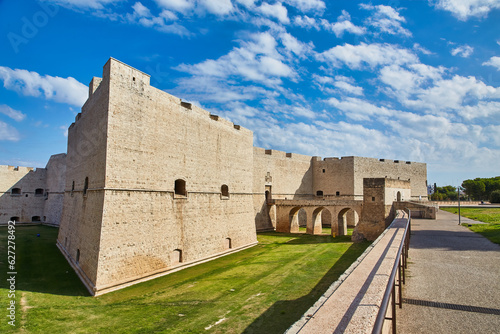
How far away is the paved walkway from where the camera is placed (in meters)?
3.79

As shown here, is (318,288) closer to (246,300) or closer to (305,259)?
(246,300)

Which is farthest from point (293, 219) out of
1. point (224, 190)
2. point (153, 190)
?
point (153, 190)

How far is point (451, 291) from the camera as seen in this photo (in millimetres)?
4891

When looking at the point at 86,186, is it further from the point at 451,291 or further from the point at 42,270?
A: the point at 451,291

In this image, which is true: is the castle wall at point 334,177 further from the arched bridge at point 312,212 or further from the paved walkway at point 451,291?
the paved walkway at point 451,291

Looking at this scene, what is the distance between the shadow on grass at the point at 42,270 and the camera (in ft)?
34.0

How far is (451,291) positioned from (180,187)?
1181cm

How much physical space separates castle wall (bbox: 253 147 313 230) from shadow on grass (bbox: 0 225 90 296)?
49.1 ft

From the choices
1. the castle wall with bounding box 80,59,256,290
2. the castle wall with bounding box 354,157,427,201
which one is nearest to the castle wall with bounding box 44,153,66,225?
the castle wall with bounding box 80,59,256,290

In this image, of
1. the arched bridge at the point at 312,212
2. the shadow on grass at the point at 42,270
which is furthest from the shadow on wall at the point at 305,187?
the shadow on grass at the point at 42,270

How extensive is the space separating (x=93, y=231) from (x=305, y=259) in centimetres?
998

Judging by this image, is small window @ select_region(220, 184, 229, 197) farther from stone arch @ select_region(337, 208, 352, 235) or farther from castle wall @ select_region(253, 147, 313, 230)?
A: stone arch @ select_region(337, 208, 352, 235)

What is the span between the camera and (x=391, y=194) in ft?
69.9

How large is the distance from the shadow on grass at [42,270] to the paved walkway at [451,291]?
1017 cm
